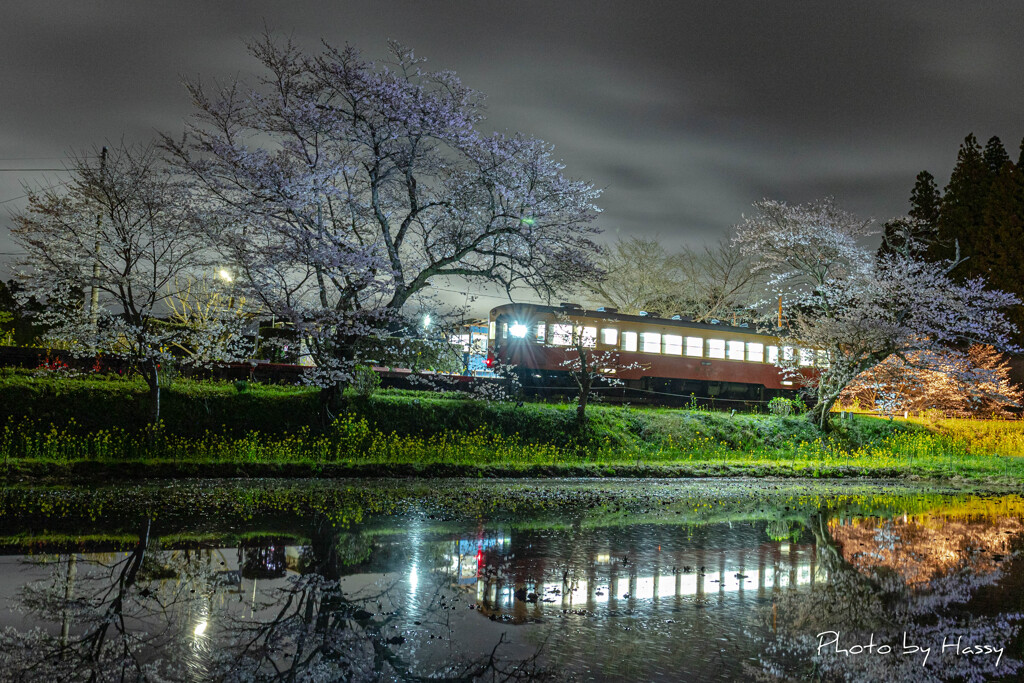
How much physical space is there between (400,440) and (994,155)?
147 ft

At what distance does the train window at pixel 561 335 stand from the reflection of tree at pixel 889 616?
52.6ft

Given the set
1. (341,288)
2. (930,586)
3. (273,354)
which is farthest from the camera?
(273,354)

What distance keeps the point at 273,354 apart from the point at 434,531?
1633 centimetres

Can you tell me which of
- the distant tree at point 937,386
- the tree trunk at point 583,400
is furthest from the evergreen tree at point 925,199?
the tree trunk at point 583,400

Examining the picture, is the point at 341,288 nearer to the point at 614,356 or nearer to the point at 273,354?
the point at 273,354

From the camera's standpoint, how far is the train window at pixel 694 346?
93.9 feet

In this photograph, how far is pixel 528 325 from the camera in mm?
25516

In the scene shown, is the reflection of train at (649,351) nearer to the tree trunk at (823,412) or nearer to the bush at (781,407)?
the bush at (781,407)

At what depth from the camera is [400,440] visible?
17.0m

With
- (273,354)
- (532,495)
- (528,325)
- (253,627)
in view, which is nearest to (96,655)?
(253,627)

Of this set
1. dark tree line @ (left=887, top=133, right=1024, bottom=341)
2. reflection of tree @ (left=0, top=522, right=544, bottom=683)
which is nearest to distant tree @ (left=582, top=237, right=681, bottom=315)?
dark tree line @ (left=887, top=133, right=1024, bottom=341)

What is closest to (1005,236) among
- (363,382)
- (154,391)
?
(363,382)

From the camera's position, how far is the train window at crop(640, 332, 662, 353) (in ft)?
90.7

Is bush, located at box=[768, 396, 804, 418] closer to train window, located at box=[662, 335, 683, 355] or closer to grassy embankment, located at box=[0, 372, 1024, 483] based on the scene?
grassy embankment, located at box=[0, 372, 1024, 483]
